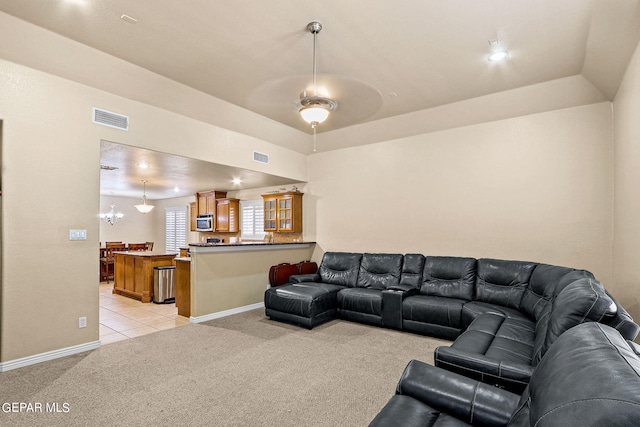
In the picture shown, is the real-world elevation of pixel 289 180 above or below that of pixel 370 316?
above

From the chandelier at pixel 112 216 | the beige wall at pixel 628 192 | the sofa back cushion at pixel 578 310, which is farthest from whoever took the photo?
the chandelier at pixel 112 216

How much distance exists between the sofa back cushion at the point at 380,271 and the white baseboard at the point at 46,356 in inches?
144

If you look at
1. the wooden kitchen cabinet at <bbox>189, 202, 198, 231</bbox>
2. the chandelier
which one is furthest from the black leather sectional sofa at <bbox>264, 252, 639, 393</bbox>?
the chandelier

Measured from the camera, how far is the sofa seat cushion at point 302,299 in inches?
173

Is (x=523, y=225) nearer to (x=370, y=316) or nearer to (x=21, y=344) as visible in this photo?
(x=370, y=316)

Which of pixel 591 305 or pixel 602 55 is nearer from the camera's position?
pixel 591 305

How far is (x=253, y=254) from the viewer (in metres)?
5.65

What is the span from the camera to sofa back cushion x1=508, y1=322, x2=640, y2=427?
714 millimetres

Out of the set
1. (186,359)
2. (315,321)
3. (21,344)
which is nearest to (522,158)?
(315,321)

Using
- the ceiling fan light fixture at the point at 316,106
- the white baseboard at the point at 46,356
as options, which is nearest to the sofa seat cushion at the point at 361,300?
the ceiling fan light fixture at the point at 316,106

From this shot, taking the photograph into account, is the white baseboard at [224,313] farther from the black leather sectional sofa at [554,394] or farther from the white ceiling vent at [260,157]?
the black leather sectional sofa at [554,394]

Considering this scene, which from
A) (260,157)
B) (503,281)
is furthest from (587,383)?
(260,157)

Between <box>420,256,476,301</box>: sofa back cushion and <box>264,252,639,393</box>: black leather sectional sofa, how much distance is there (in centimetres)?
1

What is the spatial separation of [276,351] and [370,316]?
1537 mm
